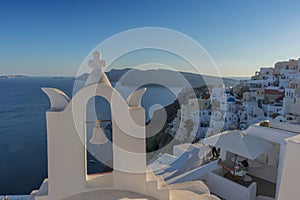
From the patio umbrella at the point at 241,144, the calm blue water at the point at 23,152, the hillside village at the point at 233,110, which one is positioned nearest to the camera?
the patio umbrella at the point at 241,144

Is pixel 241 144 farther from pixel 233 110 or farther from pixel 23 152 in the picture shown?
pixel 23 152

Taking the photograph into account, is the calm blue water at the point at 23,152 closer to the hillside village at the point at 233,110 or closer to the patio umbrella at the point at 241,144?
the hillside village at the point at 233,110

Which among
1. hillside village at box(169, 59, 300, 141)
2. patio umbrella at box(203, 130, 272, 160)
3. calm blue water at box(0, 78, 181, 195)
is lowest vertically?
calm blue water at box(0, 78, 181, 195)

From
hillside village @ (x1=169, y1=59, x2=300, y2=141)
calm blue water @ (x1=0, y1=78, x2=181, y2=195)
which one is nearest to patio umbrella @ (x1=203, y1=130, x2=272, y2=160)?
calm blue water @ (x1=0, y1=78, x2=181, y2=195)

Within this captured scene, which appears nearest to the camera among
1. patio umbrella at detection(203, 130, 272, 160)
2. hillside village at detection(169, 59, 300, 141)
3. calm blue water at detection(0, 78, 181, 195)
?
patio umbrella at detection(203, 130, 272, 160)

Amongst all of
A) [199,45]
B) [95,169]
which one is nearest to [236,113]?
[95,169]

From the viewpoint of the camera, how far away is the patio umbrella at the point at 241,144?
479 cm

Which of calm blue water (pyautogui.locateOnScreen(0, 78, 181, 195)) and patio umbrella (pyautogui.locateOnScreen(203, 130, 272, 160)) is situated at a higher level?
patio umbrella (pyautogui.locateOnScreen(203, 130, 272, 160))

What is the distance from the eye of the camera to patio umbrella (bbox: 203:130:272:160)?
4789mm

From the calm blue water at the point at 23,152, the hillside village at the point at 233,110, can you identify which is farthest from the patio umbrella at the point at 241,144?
the hillside village at the point at 233,110

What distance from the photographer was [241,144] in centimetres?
504

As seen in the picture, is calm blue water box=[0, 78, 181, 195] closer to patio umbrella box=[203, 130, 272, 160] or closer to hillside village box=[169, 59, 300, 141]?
hillside village box=[169, 59, 300, 141]

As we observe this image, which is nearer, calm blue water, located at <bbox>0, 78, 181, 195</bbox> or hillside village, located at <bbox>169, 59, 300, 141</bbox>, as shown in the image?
calm blue water, located at <bbox>0, 78, 181, 195</bbox>

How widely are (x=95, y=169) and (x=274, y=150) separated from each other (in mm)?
17847
